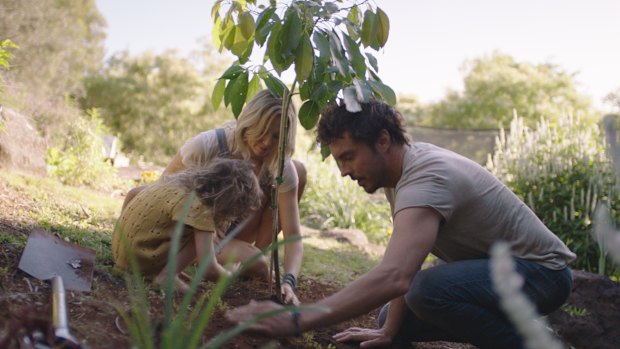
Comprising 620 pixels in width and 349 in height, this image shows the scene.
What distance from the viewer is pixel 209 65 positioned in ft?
56.4

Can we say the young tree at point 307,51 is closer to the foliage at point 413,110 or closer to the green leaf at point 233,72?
the green leaf at point 233,72

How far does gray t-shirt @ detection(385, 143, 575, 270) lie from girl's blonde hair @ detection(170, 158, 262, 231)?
717 millimetres

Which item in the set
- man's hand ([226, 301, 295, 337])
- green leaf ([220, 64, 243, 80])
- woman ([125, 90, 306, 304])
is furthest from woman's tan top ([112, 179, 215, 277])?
man's hand ([226, 301, 295, 337])

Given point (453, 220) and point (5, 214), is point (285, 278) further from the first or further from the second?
point (5, 214)

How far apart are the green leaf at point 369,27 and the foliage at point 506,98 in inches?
766

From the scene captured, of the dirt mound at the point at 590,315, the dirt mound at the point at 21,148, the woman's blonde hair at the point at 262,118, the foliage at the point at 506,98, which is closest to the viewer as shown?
the woman's blonde hair at the point at 262,118

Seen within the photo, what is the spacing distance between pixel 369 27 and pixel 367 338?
4.25ft

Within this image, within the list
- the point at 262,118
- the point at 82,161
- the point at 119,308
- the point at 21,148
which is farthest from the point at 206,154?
the point at 82,161

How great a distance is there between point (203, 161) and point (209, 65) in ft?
47.9

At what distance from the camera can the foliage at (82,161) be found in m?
6.25

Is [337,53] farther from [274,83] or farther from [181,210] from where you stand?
[181,210]

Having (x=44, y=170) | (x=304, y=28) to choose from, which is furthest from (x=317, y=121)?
(x=44, y=170)

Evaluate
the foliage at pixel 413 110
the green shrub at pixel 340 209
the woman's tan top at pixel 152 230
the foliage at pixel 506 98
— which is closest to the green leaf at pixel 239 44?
the woman's tan top at pixel 152 230

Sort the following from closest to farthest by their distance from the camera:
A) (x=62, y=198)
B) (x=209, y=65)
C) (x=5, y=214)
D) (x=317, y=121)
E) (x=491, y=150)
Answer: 1. (x=317, y=121)
2. (x=5, y=214)
3. (x=62, y=198)
4. (x=491, y=150)
5. (x=209, y=65)
